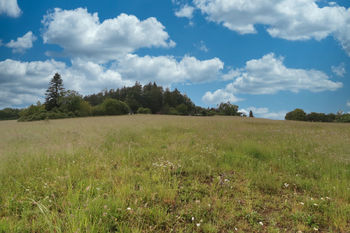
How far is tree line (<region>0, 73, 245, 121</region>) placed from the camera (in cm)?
4734

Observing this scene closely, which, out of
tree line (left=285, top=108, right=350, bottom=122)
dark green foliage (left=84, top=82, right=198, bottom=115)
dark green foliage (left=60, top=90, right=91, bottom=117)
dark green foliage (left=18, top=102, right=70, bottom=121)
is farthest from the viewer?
dark green foliage (left=84, top=82, right=198, bottom=115)

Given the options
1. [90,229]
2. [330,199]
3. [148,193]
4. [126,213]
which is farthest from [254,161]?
[90,229]

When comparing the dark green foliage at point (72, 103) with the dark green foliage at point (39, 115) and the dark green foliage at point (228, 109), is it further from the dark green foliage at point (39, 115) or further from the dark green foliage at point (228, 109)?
the dark green foliage at point (228, 109)

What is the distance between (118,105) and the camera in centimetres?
5488

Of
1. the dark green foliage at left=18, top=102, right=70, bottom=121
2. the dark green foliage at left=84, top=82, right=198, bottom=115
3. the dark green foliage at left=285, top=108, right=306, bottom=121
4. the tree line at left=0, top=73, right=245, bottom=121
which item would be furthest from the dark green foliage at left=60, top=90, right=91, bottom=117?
the dark green foliage at left=285, top=108, right=306, bottom=121

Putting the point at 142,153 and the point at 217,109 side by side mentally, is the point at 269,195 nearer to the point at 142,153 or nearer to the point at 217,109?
the point at 142,153

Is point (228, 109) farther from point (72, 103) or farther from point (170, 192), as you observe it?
point (170, 192)

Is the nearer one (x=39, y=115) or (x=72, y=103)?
(x=39, y=115)

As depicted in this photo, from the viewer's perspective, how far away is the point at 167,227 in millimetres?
2740

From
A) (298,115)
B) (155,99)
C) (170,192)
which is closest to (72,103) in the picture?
(155,99)

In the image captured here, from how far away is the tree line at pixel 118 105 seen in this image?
155 feet

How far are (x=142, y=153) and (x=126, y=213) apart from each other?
3.15m

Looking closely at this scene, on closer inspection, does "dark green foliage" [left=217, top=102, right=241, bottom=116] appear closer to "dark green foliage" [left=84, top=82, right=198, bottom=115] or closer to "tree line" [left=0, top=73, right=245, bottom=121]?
"tree line" [left=0, top=73, right=245, bottom=121]

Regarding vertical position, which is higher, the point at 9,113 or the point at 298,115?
the point at 298,115
